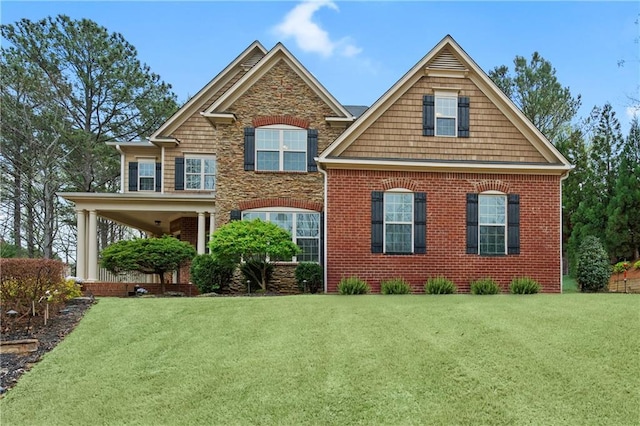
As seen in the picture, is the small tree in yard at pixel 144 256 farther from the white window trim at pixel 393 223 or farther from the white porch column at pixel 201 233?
the white window trim at pixel 393 223

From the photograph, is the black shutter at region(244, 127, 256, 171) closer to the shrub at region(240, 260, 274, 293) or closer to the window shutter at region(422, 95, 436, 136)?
the shrub at region(240, 260, 274, 293)

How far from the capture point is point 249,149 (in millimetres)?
16000

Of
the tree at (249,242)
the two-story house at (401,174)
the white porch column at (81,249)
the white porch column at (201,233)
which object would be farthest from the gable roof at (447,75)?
the white porch column at (81,249)

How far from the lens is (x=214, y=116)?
16.0 m

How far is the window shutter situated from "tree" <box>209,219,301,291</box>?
199 inches

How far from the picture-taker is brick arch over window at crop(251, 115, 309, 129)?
52.9ft

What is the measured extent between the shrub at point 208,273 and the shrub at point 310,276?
6.53 ft

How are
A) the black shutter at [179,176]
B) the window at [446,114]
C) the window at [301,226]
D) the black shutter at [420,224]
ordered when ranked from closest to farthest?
the black shutter at [420,224] < the window at [446,114] < the window at [301,226] < the black shutter at [179,176]

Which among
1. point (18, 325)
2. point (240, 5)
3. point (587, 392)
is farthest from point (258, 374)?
point (240, 5)

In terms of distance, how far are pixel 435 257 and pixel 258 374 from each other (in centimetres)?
908

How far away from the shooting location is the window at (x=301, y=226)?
1569 cm

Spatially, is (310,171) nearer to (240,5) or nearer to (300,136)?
(300,136)

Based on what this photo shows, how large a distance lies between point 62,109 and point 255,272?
739 inches

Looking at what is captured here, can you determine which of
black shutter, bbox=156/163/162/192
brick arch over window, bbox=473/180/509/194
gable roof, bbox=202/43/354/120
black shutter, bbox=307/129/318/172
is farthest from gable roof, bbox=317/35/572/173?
black shutter, bbox=156/163/162/192
